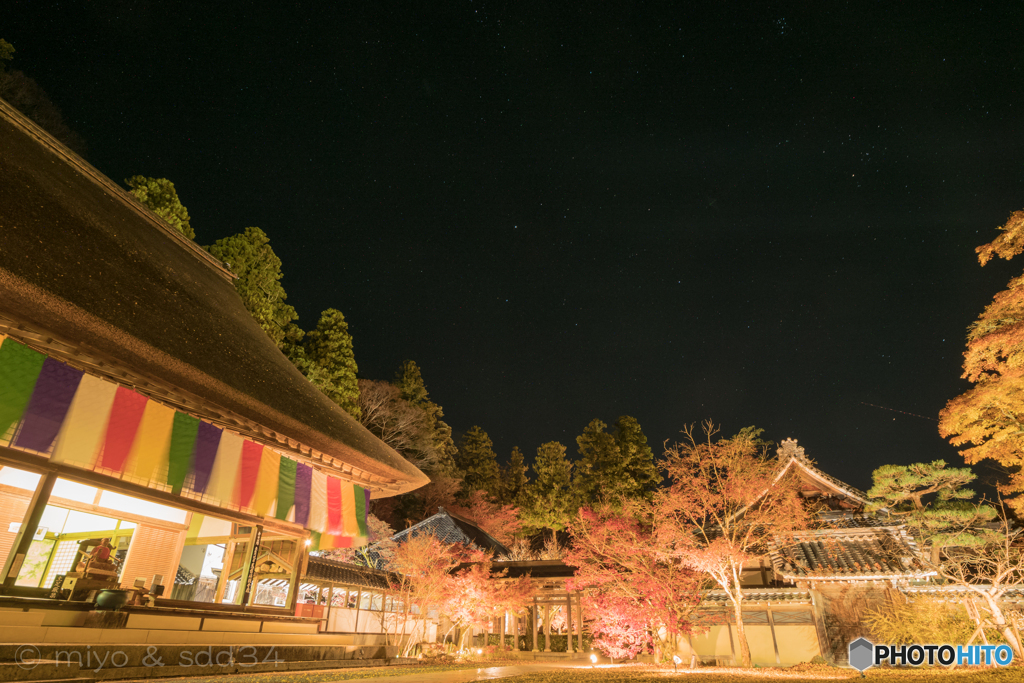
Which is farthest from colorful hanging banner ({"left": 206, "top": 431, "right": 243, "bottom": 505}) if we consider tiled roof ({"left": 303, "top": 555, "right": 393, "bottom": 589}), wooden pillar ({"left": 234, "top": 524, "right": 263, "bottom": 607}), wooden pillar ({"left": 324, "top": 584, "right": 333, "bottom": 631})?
wooden pillar ({"left": 324, "top": 584, "right": 333, "bottom": 631})

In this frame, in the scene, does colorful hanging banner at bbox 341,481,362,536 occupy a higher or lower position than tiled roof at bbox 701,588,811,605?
higher

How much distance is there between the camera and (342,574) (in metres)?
16.5

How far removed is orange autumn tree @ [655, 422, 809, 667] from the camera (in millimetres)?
11891

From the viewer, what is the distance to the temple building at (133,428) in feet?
14.0

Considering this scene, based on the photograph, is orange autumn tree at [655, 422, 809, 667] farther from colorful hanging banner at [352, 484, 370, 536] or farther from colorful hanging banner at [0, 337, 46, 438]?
colorful hanging banner at [0, 337, 46, 438]

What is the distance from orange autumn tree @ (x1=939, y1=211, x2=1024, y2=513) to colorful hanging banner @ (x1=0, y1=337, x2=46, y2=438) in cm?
1311

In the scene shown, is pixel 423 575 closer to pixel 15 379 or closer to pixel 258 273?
pixel 258 273

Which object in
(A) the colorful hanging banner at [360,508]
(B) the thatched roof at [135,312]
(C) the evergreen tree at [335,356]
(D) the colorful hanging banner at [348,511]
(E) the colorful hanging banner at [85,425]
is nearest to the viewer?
(B) the thatched roof at [135,312]

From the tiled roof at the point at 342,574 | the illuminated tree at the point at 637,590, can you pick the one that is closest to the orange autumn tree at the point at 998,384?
the illuminated tree at the point at 637,590

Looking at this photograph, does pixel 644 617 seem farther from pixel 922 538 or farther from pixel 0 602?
pixel 0 602

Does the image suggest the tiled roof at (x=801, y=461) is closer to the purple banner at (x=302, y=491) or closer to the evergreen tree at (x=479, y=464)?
the purple banner at (x=302, y=491)

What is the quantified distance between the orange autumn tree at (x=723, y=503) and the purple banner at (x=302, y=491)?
28.9 feet

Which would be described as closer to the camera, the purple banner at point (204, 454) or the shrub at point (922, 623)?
the purple banner at point (204, 454)

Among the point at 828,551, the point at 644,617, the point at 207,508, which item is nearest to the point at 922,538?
the point at 828,551
